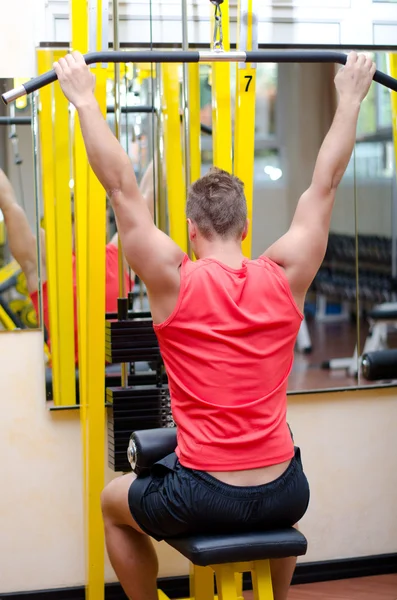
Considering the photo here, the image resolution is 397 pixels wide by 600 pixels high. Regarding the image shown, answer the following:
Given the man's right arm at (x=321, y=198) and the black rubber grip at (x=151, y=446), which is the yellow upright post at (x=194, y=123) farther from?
the black rubber grip at (x=151, y=446)

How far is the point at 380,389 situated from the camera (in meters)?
3.68

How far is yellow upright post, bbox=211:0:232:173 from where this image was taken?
9.68 feet

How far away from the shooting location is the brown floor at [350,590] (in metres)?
3.43

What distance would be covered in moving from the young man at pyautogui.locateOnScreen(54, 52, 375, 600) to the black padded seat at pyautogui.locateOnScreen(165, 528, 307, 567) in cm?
4

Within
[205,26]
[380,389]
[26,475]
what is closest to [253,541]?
[26,475]

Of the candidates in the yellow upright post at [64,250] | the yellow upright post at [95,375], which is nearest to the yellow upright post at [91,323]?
the yellow upright post at [95,375]

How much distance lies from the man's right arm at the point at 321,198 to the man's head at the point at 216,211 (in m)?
0.13

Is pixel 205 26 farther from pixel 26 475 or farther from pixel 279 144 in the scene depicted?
pixel 26 475

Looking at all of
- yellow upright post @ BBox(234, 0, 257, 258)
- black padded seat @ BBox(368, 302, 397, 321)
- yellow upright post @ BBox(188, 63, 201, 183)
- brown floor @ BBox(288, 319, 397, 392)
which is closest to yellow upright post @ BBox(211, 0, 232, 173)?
yellow upright post @ BBox(234, 0, 257, 258)

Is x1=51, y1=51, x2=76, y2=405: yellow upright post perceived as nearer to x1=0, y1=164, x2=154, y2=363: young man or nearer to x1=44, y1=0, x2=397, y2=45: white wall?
x1=0, y1=164, x2=154, y2=363: young man

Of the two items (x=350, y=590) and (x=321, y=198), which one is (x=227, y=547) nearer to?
(x=321, y=198)

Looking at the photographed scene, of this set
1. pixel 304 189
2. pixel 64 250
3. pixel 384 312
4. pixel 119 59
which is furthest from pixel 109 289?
pixel 119 59

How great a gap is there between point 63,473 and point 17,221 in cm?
99

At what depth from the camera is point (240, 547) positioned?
2.15 metres
